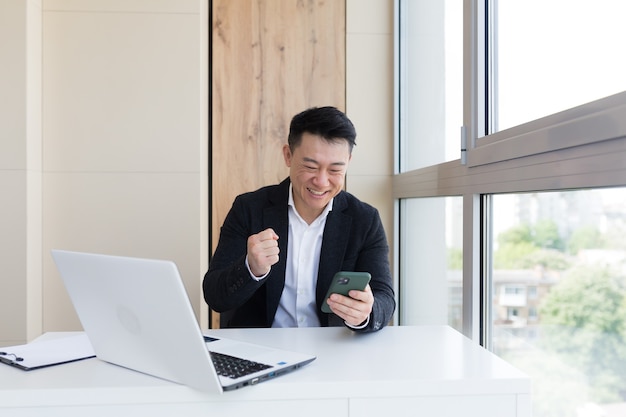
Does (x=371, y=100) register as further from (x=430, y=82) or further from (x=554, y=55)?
(x=554, y=55)

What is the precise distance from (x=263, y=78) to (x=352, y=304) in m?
1.77

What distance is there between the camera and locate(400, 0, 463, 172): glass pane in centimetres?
216

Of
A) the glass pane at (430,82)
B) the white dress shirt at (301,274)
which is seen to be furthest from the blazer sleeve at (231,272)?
the glass pane at (430,82)

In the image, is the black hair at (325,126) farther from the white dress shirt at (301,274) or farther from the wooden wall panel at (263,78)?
the wooden wall panel at (263,78)

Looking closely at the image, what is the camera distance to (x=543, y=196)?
4.91 feet

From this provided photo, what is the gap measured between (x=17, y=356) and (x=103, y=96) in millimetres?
1667

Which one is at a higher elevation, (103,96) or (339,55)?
(339,55)

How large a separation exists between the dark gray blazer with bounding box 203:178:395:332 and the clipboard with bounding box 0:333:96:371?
0.50 metres

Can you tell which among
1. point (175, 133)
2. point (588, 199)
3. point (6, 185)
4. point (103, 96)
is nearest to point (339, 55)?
point (175, 133)

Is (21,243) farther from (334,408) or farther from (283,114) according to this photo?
(334,408)

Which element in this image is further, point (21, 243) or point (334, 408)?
point (21, 243)

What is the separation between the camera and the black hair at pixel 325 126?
1.99m

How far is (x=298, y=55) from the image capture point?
3.13 metres

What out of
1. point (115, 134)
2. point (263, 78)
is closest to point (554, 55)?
point (263, 78)
